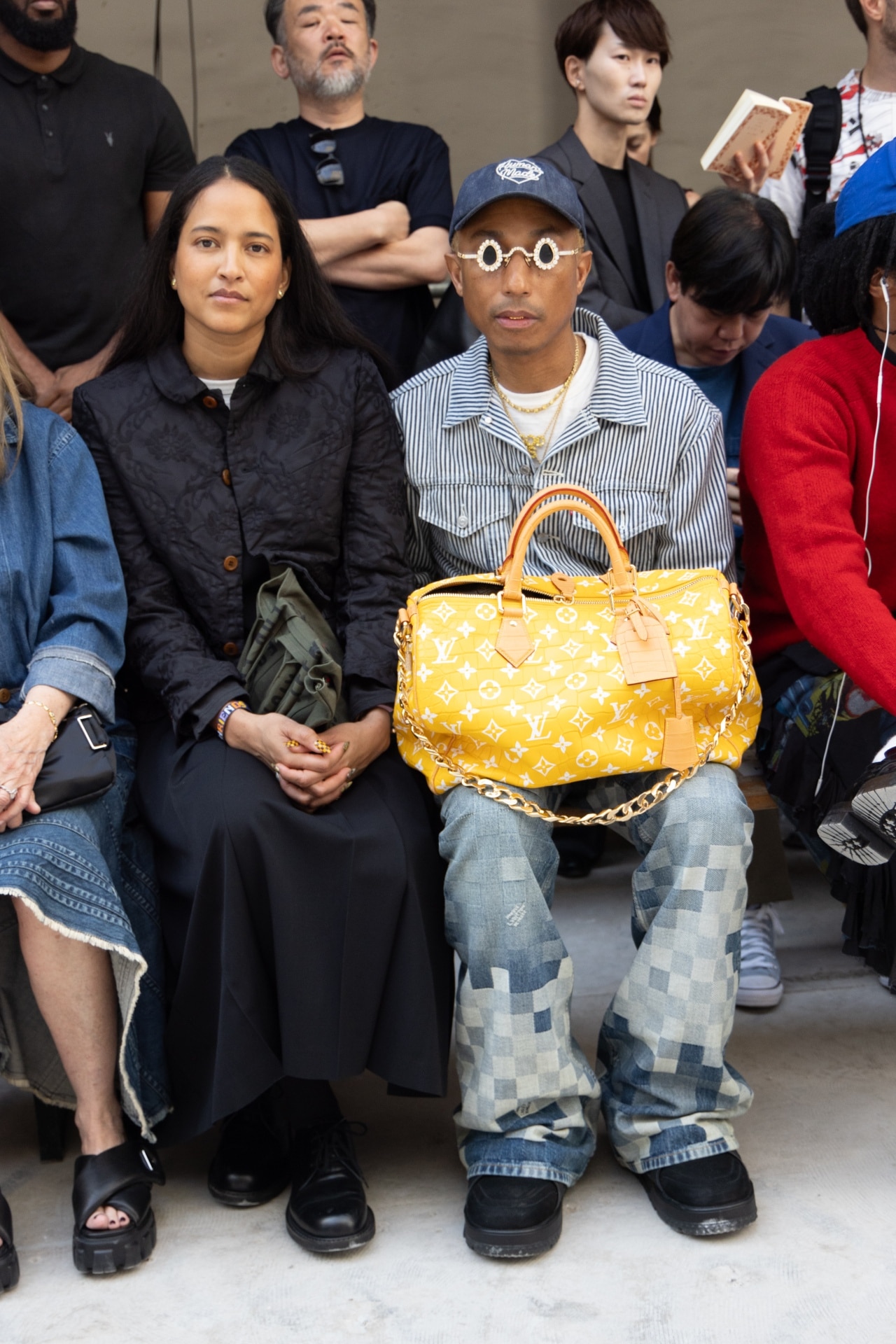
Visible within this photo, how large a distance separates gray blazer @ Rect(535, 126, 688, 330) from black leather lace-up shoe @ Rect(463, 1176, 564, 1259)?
7.33ft

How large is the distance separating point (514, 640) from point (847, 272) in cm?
102

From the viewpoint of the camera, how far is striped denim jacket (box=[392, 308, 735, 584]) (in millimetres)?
2783

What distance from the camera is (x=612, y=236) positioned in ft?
12.5

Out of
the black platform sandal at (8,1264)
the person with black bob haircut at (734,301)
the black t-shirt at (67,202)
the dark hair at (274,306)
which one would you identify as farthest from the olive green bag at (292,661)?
the black t-shirt at (67,202)

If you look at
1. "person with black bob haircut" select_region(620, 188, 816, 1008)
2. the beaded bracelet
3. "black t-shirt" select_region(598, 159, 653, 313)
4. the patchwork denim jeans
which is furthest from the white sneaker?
"black t-shirt" select_region(598, 159, 653, 313)

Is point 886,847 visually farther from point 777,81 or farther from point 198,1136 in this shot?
point 777,81

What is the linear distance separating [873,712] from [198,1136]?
60.1 inches

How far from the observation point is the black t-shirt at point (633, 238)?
3881 mm

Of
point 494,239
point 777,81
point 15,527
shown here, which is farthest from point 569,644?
point 777,81

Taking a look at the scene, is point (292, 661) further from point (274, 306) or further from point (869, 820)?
point (869, 820)

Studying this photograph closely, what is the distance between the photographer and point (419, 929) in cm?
241

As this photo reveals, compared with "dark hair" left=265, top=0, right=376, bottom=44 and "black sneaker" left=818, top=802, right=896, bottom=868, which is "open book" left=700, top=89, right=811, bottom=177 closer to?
"dark hair" left=265, top=0, right=376, bottom=44

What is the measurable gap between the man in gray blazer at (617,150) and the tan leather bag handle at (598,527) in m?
1.43

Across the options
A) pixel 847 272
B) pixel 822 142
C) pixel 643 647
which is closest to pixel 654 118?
pixel 822 142
